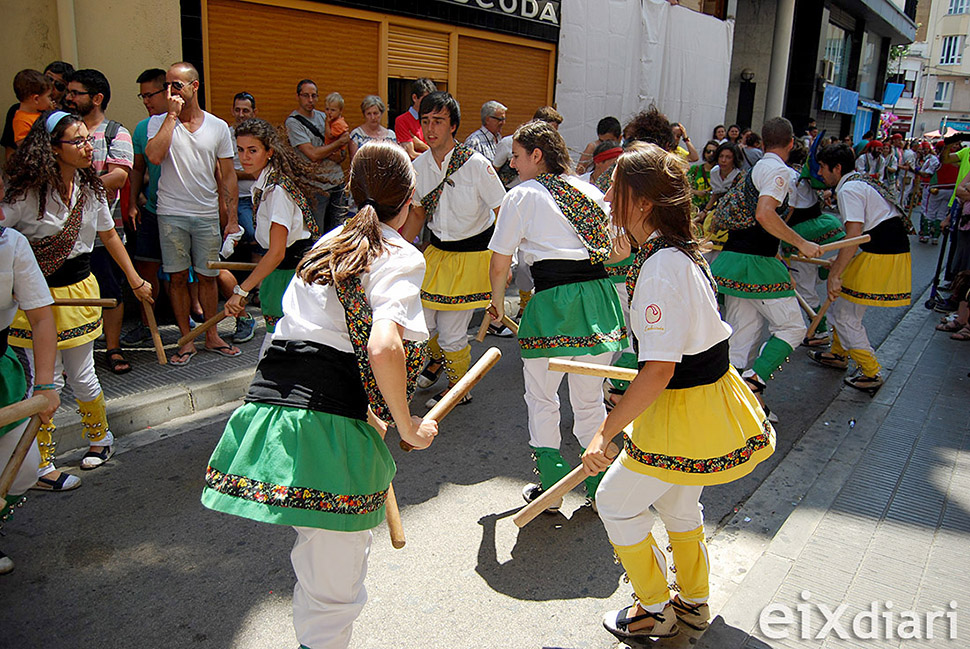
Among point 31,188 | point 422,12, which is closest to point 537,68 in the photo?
point 422,12

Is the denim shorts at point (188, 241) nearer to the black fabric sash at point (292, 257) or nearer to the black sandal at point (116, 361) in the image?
the black sandal at point (116, 361)

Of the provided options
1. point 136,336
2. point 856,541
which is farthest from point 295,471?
point 136,336

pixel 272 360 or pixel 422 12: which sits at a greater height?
pixel 422 12

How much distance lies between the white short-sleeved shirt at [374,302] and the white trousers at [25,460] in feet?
4.26

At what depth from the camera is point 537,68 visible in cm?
1125

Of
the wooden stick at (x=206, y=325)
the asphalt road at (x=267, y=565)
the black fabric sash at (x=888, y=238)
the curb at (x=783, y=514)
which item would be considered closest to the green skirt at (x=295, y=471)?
the asphalt road at (x=267, y=565)

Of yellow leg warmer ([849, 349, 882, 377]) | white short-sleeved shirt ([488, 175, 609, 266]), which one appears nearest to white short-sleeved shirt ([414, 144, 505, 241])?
white short-sleeved shirt ([488, 175, 609, 266])

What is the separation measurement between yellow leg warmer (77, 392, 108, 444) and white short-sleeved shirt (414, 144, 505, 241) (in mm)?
2242

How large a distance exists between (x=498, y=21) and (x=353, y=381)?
9025mm

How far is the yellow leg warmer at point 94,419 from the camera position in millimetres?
4203

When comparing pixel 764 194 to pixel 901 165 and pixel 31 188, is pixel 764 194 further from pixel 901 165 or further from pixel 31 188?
pixel 901 165

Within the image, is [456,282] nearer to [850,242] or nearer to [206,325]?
[206,325]

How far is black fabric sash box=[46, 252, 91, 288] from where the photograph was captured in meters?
4.03

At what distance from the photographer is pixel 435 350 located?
18.7 ft
